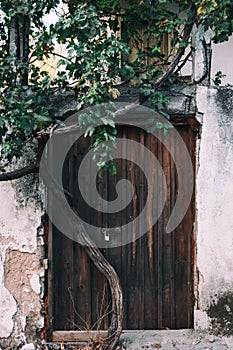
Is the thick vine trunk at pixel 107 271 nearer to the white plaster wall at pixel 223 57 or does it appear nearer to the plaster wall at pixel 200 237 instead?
the plaster wall at pixel 200 237

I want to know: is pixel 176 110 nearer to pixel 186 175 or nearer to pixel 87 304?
pixel 186 175

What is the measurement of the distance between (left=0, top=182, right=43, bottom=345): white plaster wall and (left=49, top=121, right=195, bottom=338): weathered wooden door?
0.61 ft

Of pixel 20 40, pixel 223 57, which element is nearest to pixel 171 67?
pixel 20 40

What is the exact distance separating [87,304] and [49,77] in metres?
1.98

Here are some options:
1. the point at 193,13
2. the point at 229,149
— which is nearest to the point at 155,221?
the point at 229,149

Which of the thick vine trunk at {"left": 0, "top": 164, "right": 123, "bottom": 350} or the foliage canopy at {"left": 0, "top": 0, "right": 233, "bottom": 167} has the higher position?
the foliage canopy at {"left": 0, "top": 0, "right": 233, "bottom": 167}

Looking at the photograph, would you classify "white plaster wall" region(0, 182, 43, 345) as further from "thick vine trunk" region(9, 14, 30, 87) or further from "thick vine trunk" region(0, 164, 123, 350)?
"thick vine trunk" region(9, 14, 30, 87)

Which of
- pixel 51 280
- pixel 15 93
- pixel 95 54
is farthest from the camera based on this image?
pixel 51 280

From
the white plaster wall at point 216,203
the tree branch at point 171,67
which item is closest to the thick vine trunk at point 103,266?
the white plaster wall at point 216,203

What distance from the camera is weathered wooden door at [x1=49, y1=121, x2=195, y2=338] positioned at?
15.2ft

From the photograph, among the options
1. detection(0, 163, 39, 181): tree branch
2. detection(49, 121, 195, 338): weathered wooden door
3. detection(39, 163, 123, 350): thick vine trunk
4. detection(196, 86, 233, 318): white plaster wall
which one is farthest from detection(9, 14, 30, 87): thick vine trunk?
detection(196, 86, 233, 318): white plaster wall

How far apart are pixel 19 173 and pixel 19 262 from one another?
0.76m

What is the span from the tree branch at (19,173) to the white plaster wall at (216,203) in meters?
1.43

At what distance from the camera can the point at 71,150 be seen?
15.3 ft
